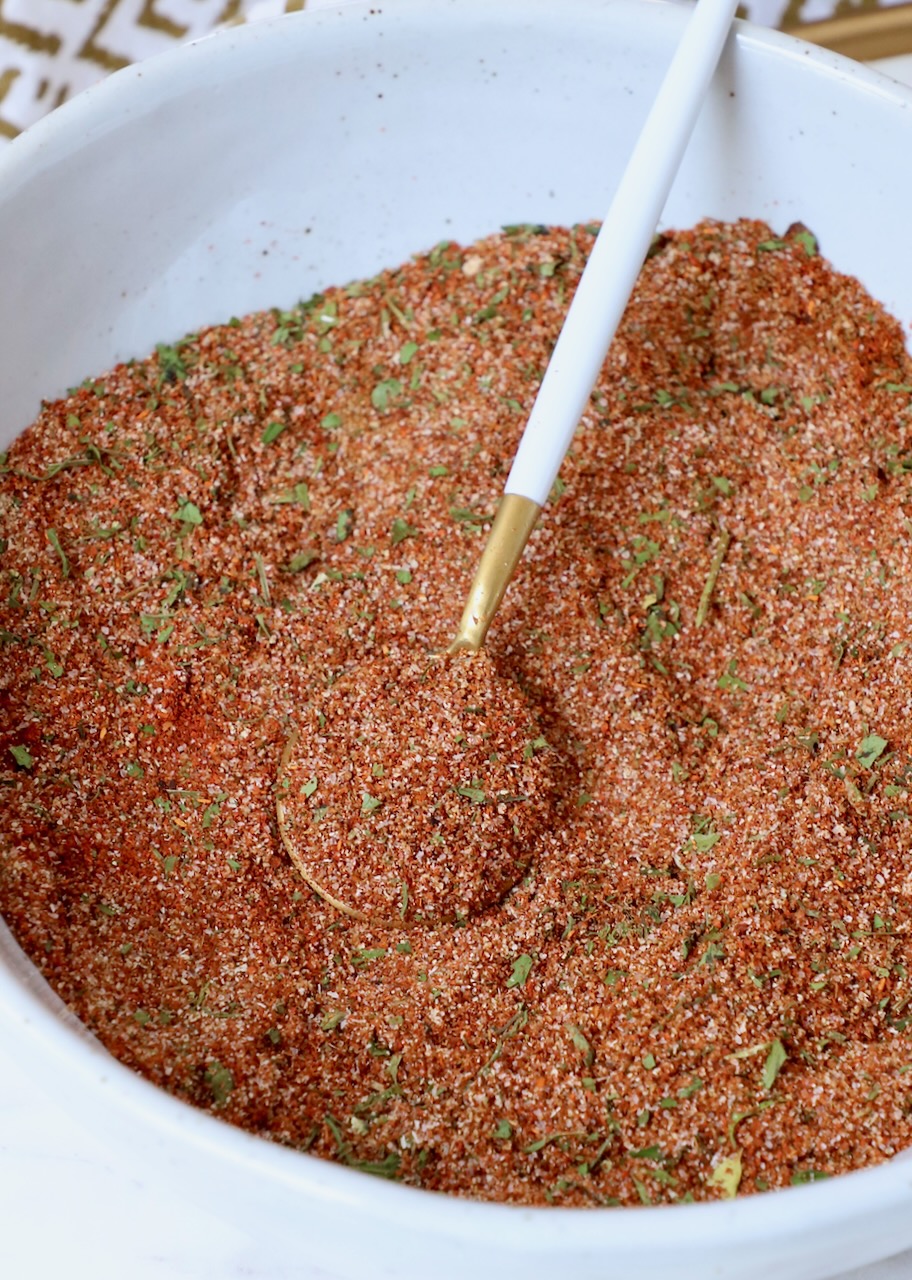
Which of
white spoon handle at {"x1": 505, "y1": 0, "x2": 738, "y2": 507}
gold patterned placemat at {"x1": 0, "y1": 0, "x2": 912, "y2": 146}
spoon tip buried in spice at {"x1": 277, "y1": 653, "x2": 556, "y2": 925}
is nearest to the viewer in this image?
spoon tip buried in spice at {"x1": 277, "y1": 653, "x2": 556, "y2": 925}

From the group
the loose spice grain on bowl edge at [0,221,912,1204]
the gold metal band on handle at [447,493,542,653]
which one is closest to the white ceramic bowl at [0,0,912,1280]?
the loose spice grain on bowl edge at [0,221,912,1204]

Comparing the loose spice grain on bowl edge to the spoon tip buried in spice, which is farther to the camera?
the spoon tip buried in spice

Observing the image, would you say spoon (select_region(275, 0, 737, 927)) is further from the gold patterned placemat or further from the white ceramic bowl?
the gold patterned placemat

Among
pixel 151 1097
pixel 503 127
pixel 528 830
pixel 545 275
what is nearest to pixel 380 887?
pixel 528 830

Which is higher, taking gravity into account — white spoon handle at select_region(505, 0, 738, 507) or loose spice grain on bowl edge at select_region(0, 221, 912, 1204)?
white spoon handle at select_region(505, 0, 738, 507)

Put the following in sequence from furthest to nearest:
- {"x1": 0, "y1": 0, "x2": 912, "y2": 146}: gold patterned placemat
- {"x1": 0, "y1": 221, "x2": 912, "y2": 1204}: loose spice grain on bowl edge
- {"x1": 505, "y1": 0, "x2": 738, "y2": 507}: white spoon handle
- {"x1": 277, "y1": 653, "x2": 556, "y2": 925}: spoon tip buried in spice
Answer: {"x1": 0, "y1": 0, "x2": 912, "y2": 146}: gold patterned placemat < {"x1": 505, "y1": 0, "x2": 738, "y2": 507}: white spoon handle < {"x1": 277, "y1": 653, "x2": 556, "y2": 925}: spoon tip buried in spice < {"x1": 0, "y1": 221, "x2": 912, "y2": 1204}: loose spice grain on bowl edge

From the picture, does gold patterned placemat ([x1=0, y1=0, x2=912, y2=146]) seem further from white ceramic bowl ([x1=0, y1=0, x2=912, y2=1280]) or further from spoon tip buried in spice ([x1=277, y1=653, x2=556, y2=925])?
spoon tip buried in spice ([x1=277, y1=653, x2=556, y2=925])

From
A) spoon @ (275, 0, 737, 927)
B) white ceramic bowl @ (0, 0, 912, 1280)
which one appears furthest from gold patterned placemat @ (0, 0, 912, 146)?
spoon @ (275, 0, 737, 927)

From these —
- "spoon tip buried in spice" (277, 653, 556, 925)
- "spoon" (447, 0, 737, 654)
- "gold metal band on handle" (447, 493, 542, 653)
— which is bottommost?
"spoon tip buried in spice" (277, 653, 556, 925)
